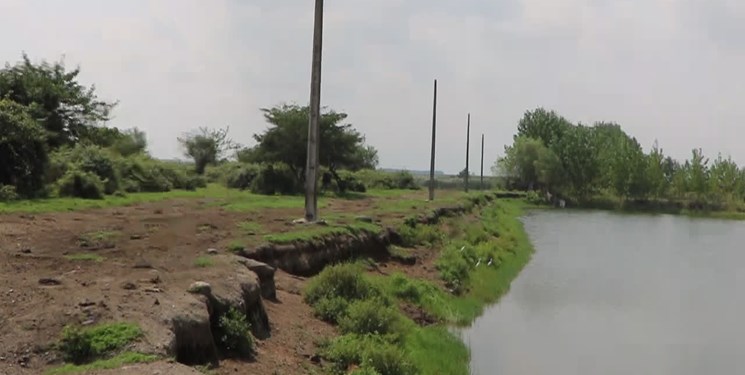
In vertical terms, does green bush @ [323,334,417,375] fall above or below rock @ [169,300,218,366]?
below

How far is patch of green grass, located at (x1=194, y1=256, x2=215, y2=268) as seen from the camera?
1041 cm

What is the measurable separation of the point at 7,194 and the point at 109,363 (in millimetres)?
15166

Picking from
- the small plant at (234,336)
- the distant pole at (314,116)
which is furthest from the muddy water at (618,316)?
the distant pole at (314,116)

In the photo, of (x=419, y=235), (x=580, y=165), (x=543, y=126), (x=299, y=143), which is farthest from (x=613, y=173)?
(x=419, y=235)

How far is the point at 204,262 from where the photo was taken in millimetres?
10578

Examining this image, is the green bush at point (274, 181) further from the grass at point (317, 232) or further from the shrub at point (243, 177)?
the grass at point (317, 232)

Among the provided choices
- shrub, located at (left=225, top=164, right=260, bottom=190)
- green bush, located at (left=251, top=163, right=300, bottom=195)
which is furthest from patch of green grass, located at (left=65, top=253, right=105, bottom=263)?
shrub, located at (left=225, top=164, right=260, bottom=190)

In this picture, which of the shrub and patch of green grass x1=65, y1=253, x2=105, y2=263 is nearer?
patch of green grass x1=65, y1=253, x2=105, y2=263

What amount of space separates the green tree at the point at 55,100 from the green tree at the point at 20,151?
91.1 inches

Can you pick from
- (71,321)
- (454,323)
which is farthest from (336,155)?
(71,321)

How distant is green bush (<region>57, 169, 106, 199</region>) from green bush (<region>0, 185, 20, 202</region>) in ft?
9.46

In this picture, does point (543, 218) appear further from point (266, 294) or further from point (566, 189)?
point (266, 294)

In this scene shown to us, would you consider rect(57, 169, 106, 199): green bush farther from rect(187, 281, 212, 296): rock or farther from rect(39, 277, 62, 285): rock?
rect(187, 281, 212, 296): rock

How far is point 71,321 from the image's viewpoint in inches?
271
